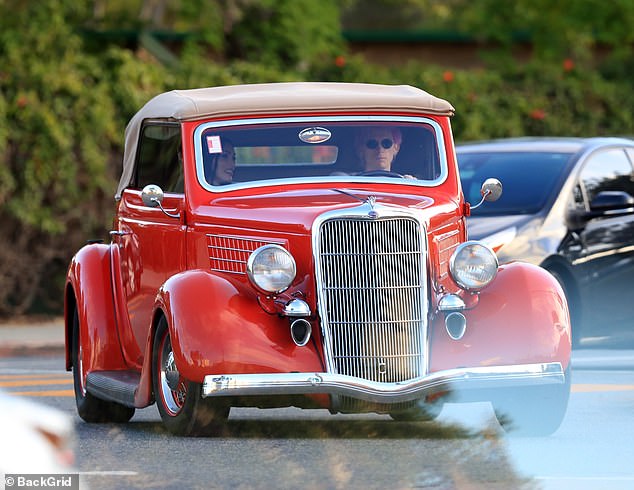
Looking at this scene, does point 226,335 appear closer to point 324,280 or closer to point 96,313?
point 324,280

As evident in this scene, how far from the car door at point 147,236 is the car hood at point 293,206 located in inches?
12.3

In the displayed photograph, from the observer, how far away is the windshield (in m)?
9.79

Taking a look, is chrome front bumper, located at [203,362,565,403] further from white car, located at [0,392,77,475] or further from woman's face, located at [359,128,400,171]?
white car, located at [0,392,77,475]

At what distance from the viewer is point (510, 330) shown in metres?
8.90

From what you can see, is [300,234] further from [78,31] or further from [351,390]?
[78,31]

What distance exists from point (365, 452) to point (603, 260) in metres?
5.82

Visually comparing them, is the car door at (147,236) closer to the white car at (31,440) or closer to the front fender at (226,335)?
the front fender at (226,335)

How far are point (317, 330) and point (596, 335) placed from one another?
5.59 meters

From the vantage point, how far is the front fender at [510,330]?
348 inches

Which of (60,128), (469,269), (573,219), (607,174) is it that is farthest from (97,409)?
(60,128)

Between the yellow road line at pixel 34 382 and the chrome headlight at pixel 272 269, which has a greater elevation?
the chrome headlight at pixel 272 269

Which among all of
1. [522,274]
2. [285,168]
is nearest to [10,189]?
[285,168]

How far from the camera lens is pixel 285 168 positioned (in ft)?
32.2

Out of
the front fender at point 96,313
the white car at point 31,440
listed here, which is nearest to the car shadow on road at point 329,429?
the front fender at point 96,313
